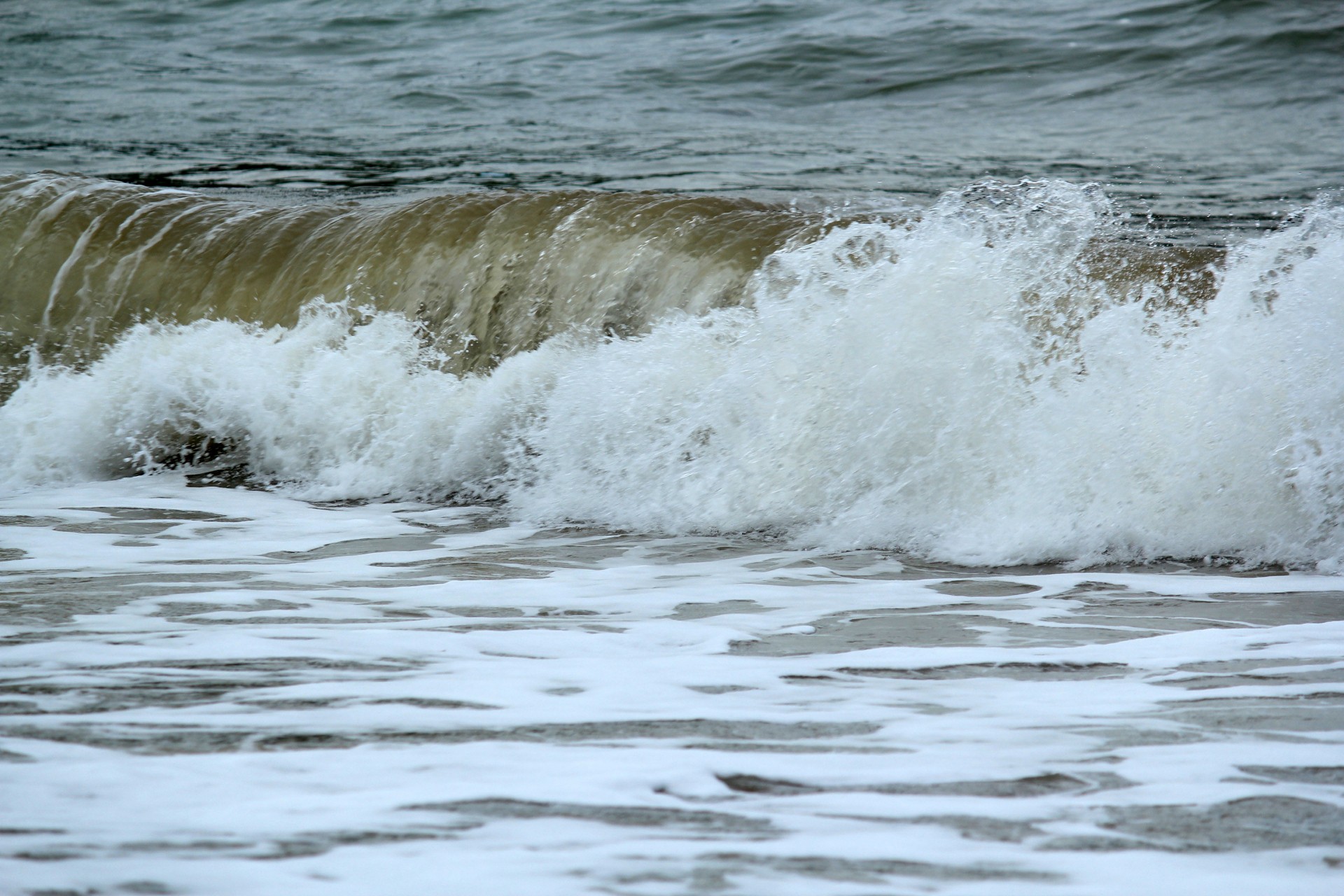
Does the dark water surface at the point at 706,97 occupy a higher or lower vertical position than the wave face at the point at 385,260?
higher

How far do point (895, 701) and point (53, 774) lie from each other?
4.44 feet

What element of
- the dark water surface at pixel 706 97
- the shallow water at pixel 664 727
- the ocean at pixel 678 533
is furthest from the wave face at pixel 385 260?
the dark water surface at pixel 706 97

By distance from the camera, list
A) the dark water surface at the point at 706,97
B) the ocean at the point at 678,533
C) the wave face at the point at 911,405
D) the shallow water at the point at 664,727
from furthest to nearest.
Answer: the dark water surface at the point at 706,97
the wave face at the point at 911,405
the ocean at the point at 678,533
the shallow water at the point at 664,727

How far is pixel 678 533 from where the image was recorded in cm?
407

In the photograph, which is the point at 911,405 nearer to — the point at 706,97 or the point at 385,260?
the point at 385,260

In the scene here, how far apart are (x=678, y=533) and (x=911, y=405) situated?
81cm

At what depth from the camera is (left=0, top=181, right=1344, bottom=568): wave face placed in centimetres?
366

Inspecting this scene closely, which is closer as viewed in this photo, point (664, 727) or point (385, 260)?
point (664, 727)

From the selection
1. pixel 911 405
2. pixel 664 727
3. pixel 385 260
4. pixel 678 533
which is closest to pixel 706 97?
pixel 385 260

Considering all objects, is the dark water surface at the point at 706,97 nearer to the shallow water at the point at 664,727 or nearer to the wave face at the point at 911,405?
the wave face at the point at 911,405

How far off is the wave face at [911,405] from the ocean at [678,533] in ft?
0.05

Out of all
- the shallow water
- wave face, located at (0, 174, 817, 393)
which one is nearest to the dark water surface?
wave face, located at (0, 174, 817, 393)

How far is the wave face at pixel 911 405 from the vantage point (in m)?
3.66

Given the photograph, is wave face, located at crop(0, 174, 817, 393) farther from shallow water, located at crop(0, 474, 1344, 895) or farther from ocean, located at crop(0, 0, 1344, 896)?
shallow water, located at crop(0, 474, 1344, 895)
